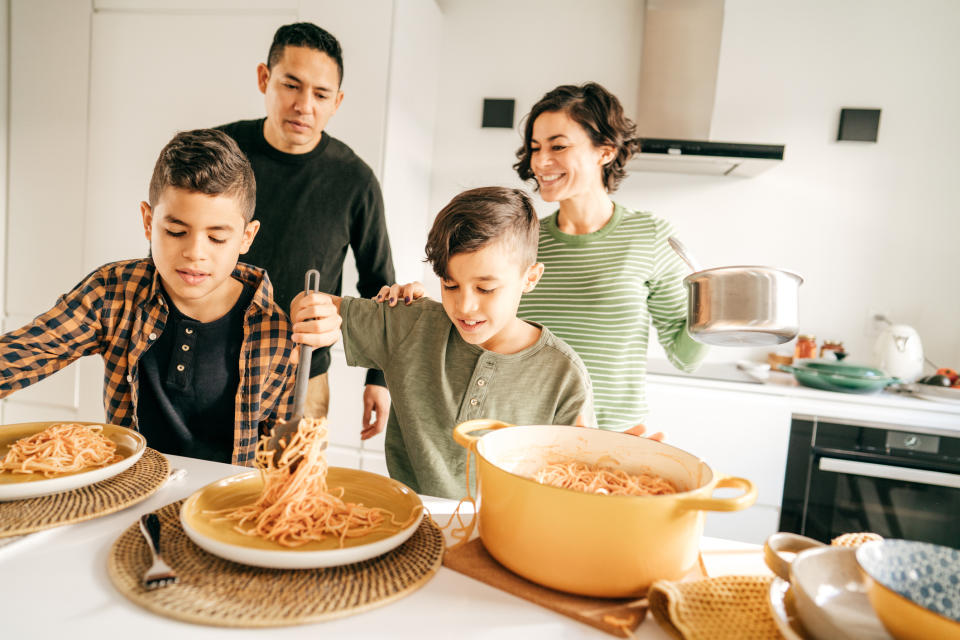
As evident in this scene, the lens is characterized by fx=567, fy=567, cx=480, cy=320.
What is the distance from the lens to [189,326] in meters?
1.27

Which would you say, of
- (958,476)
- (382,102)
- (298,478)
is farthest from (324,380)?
(958,476)

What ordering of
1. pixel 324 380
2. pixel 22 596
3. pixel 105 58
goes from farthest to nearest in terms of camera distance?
pixel 105 58, pixel 324 380, pixel 22 596

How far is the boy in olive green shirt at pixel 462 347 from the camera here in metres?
1.11

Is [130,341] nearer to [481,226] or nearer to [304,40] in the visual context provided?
[481,226]

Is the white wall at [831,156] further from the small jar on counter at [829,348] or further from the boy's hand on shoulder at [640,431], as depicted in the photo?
the boy's hand on shoulder at [640,431]

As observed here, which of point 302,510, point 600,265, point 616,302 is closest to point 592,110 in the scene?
point 600,265

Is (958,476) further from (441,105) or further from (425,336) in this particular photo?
(441,105)

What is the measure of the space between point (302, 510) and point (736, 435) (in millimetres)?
1972

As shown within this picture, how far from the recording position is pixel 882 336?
2455 millimetres

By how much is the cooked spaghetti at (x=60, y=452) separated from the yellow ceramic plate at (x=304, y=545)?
0.25m

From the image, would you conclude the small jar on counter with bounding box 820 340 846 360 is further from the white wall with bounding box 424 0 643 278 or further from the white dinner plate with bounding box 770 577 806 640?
the white dinner plate with bounding box 770 577 806 640

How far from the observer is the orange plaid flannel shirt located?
1.14 meters

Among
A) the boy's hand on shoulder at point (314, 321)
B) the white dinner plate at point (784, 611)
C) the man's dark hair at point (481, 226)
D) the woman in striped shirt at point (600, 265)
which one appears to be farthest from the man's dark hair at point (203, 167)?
the white dinner plate at point (784, 611)

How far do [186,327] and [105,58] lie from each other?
205cm
